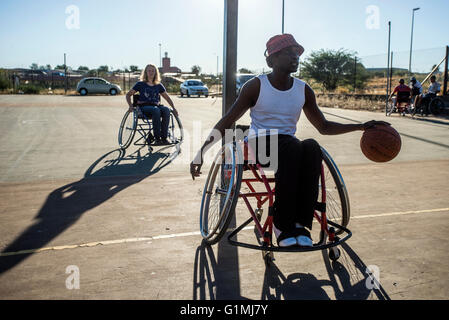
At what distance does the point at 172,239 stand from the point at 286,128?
142cm

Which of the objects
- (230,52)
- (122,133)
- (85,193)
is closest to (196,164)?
(230,52)

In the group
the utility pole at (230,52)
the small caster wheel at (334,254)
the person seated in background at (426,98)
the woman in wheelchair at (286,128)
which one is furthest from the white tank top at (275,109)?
the person seated in background at (426,98)

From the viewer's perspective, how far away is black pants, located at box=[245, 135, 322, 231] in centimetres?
294

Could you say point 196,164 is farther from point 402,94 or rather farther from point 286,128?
point 402,94

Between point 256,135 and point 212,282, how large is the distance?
121 cm

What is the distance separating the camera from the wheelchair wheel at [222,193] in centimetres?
297

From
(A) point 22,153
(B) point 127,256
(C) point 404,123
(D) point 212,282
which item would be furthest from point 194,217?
(C) point 404,123

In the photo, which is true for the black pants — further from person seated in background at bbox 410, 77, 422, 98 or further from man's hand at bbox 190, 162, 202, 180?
person seated in background at bbox 410, 77, 422, 98

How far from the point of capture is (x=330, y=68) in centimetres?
3700

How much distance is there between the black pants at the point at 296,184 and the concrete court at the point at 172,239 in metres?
0.42

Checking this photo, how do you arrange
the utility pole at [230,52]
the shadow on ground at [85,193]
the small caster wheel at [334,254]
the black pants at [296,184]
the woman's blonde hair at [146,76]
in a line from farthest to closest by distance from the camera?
the woman's blonde hair at [146,76] < the utility pole at [230,52] < the shadow on ground at [85,193] < the small caster wheel at [334,254] < the black pants at [296,184]

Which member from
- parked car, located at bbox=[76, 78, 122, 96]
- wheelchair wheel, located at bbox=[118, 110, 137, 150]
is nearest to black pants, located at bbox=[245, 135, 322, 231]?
wheelchair wheel, located at bbox=[118, 110, 137, 150]

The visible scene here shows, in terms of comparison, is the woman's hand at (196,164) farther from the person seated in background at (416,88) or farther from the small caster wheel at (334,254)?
→ the person seated in background at (416,88)
